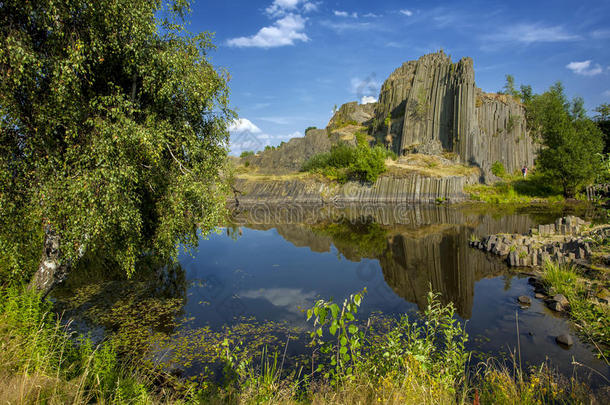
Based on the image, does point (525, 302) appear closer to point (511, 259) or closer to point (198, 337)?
point (511, 259)

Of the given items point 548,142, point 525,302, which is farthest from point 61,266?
point 548,142

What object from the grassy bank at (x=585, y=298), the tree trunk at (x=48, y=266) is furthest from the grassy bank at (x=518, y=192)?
the tree trunk at (x=48, y=266)

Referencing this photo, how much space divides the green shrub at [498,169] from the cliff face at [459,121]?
117 cm

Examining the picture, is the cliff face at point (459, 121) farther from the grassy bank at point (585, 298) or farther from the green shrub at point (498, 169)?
the grassy bank at point (585, 298)

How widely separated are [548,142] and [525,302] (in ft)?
140

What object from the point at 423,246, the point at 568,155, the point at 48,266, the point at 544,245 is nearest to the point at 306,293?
the point at 48,266

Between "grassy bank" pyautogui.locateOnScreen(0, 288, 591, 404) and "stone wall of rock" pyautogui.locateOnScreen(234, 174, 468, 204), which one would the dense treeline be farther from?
"grassy bank" pyautogui.locateOnScreen(0, 288, 591, 404)

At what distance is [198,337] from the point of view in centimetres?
1044

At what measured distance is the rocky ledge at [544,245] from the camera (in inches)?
605

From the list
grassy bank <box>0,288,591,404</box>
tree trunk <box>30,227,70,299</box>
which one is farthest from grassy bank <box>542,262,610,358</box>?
tree trunk <box>30,227,70,299</box>

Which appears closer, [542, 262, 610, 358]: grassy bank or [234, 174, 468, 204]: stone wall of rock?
[542, 262, 610, 358]: grassy bank

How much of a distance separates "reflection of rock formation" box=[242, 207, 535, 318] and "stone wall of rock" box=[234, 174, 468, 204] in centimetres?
828

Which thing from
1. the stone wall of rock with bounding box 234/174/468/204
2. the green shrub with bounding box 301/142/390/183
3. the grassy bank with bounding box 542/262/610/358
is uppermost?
the green shrub with bounding box 301/142/390/183

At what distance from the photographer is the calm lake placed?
9.89m
